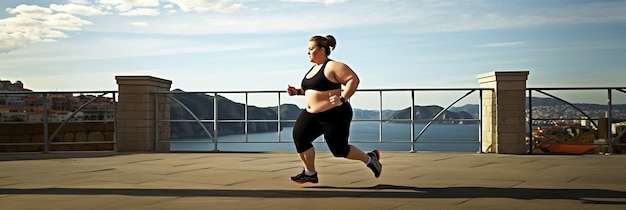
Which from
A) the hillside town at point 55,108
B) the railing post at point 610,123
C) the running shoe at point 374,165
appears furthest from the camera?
the hillside town at point 55,108

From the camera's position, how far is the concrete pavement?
4.69 metres

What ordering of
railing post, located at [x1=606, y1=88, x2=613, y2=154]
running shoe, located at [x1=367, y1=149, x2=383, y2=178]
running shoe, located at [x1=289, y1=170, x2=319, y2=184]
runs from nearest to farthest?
1. running shoe, located at [x1=289, y1=170, x2=319, y2=184]
2. running shoe, located at [x1=367, y1=149, x2=383, y2=178]
3. railing post, located at [x1=606, y1=88, x2=613, y2=154]

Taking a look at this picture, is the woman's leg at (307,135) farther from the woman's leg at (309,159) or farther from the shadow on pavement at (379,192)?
the shadow on pavement at (379,192)

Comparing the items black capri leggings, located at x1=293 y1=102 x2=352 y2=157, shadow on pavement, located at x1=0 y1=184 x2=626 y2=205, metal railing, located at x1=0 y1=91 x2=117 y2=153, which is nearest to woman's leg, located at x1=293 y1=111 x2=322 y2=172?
black capri leggings, located at x1=293 y1=102 x2=352 y2=157

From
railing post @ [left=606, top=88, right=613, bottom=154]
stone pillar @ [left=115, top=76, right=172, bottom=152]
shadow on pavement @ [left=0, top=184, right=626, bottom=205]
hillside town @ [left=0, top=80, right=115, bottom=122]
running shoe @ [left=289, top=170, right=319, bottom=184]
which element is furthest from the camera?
hillside town @ [left=0, top=80, right=115, bottom=122]

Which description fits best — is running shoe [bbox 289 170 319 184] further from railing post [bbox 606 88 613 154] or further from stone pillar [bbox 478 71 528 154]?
railing post [bbox 606 88 613 154]

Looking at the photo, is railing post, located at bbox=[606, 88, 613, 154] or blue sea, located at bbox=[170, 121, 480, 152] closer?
blue sea, located at bbox=[170, 121, 480, 152]

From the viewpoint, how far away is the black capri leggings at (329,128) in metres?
5.54

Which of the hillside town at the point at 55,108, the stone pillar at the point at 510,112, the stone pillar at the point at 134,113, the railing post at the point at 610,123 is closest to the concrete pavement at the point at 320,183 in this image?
the stone pillar at the point at 510,112

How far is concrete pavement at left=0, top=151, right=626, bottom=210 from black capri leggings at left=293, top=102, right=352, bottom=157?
0.33 m

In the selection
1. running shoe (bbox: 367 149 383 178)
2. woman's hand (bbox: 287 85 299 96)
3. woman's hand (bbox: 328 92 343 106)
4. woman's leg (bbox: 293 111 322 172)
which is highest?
woman's hand (bbox: 287 85 299 96)

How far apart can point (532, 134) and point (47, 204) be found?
7109mm

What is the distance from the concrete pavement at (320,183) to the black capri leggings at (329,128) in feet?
1.08

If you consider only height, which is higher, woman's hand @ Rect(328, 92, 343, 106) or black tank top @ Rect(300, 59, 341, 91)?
black tank top @ Rect(300, 59, 341, 91)
